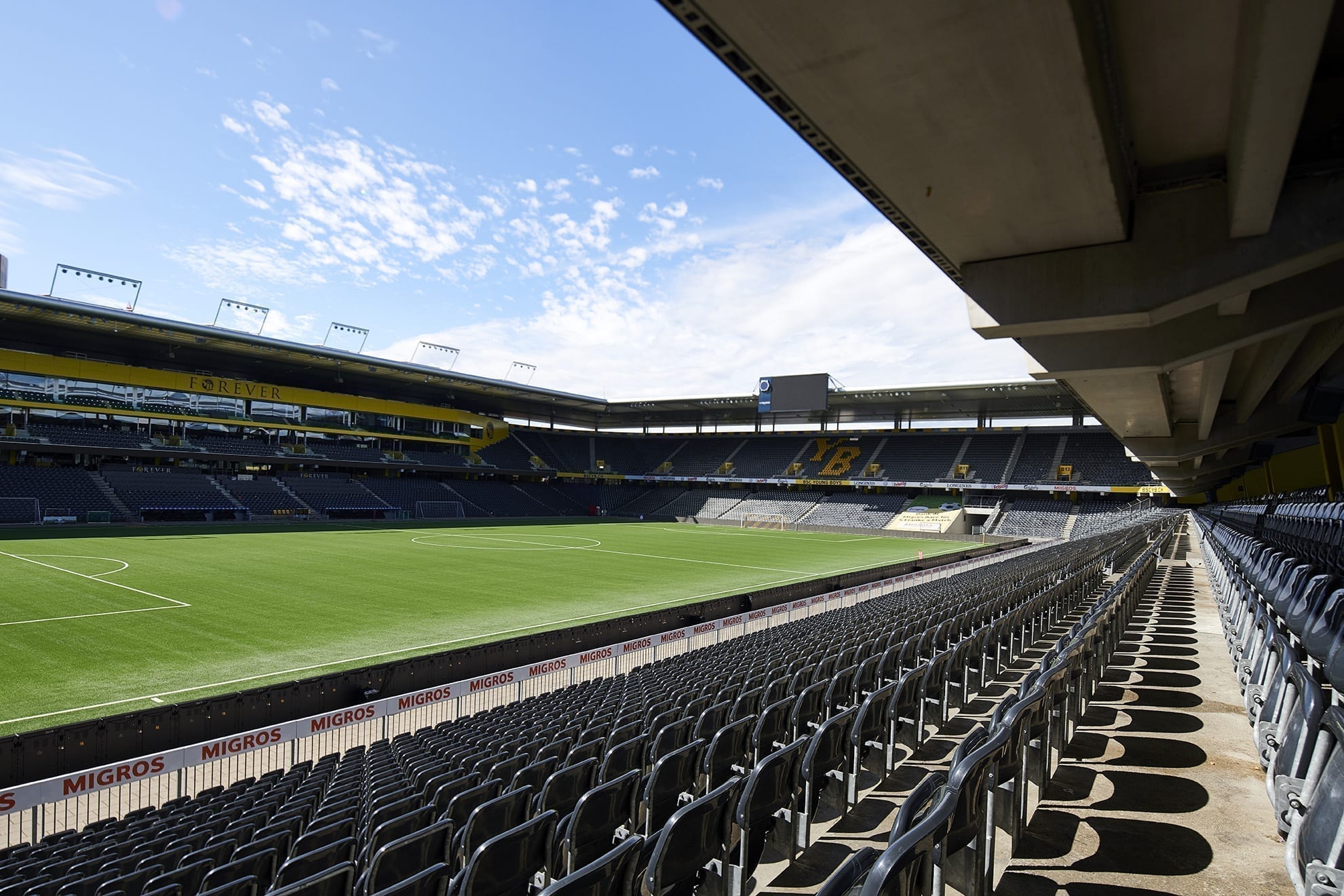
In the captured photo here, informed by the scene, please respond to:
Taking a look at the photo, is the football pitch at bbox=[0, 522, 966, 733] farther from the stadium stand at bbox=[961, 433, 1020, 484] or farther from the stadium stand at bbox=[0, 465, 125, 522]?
the stadium stand at bbox=[961, 433, 1020, 484]

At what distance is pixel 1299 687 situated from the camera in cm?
380

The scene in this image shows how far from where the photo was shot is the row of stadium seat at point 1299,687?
2721 millimetres

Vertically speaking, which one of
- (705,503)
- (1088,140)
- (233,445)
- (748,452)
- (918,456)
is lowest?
(705,503)

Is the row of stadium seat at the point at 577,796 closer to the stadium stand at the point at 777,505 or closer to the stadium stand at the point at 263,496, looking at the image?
the stadium stand at the point at 263,496

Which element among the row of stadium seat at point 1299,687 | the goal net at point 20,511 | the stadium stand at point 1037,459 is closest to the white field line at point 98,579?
the goal net at point 20,511

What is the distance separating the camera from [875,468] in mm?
69375

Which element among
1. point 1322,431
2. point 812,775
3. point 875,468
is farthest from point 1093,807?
point 875,468

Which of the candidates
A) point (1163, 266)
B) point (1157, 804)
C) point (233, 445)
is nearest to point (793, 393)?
point (233, 445)

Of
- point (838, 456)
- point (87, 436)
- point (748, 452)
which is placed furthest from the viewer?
point (748, 452)

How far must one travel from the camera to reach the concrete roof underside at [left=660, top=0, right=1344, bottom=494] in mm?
4328

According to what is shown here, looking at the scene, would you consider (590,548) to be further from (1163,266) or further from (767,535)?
(1163,266)

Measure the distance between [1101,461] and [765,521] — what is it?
29.3 meters

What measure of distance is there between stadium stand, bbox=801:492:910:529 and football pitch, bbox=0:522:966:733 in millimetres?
17914

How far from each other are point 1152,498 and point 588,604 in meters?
63.2
